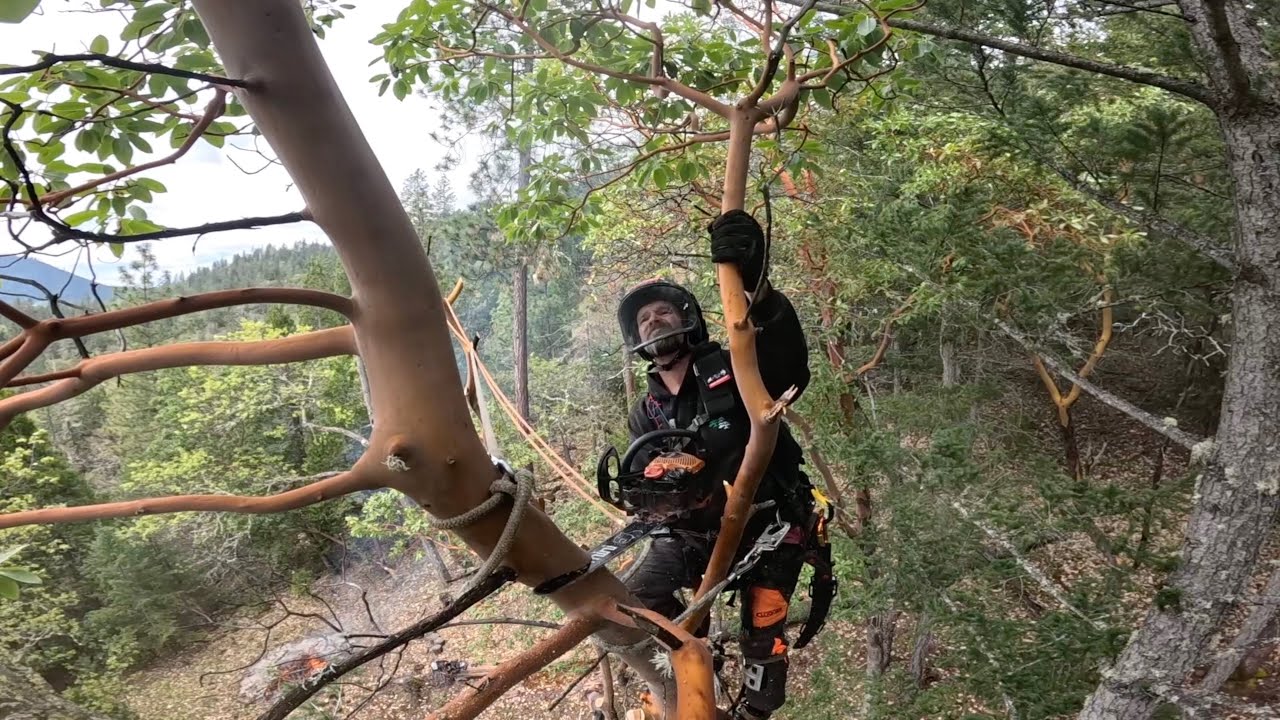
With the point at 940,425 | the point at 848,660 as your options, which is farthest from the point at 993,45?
the point at 848,660

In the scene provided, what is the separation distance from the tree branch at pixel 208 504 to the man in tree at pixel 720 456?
1.23 m

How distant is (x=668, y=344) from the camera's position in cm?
244

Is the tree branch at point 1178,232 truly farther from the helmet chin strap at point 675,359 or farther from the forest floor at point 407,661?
the forest floor at point 407,661

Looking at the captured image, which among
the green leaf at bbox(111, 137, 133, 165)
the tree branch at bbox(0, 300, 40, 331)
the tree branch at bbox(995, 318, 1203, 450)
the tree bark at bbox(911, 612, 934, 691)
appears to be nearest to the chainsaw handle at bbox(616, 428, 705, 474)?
the tree branch at bbox(0, 300, 40, 331)

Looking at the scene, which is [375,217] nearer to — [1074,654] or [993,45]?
[993,45]

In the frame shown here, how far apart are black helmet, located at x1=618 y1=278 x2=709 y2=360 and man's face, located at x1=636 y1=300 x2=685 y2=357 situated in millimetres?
18

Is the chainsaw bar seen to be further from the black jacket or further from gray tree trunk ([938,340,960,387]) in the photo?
gray tree trunk ([938,340,960,387])

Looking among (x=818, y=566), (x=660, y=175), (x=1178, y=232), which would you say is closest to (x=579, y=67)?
(x=660, y=175)

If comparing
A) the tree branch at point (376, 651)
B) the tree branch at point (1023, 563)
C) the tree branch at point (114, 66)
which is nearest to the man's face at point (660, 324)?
the tree branch at point (376, 651)

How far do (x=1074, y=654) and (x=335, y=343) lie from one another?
12.6ft

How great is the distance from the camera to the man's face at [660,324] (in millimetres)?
2451

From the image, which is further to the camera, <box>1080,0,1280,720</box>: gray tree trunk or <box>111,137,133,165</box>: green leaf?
<box>1080,0,1280,720</box>: gray tree trunk

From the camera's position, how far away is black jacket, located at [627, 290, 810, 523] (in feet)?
6.44

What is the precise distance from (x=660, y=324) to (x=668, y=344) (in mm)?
138
